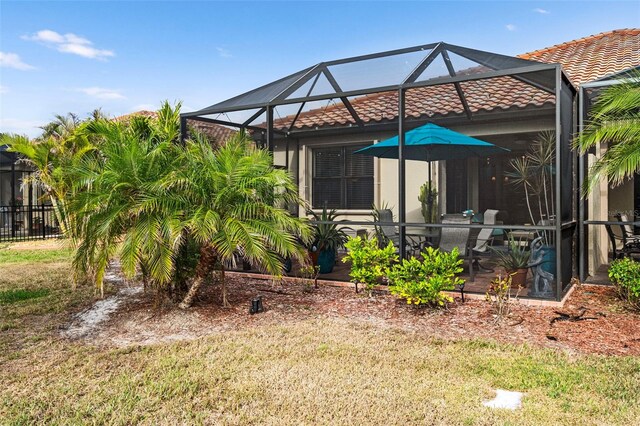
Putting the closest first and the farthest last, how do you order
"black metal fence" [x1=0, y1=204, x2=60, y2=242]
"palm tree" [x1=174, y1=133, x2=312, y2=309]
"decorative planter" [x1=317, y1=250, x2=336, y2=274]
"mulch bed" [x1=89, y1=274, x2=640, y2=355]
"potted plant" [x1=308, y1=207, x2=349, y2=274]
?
"mulch bed" [x1=89, y1=274, x2=640, y2=355] → "palm tree" [x1=174, y1=133, x2=312, y2=309] → "potted plant" [x1=308, y1=207, x2=349, y2=274] → "decorative planter" [x1=317, y1=250, x2=336, y2=274] → "black metal fence" [x1=0, y1=204, x2=60, y2=242]

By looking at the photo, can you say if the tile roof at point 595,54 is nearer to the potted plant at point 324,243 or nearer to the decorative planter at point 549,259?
the decorative planter at point 549,259

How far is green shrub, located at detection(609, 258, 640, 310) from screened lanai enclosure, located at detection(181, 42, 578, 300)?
61cm

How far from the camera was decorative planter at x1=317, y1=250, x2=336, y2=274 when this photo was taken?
7.72 meters

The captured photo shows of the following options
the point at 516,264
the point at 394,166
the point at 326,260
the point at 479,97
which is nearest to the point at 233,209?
the point at 326,260

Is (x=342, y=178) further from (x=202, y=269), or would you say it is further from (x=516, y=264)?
(x=202, y=269)

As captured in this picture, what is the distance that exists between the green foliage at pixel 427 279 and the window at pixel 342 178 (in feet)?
17.8

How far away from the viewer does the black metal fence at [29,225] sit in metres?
15.3

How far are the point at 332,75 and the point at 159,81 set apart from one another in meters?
11.2

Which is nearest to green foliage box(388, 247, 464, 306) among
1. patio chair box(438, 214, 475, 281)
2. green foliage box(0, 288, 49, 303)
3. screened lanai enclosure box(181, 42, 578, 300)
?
screened lanai enclosure box(181, 42, 578, 300)

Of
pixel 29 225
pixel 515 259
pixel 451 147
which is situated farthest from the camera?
pixel 29 225

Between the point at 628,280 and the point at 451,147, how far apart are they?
155 inches

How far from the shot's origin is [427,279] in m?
5.53

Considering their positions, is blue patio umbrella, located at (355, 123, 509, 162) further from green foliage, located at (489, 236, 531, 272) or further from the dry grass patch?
the dry grass patch

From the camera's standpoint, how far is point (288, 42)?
49.1 ft
